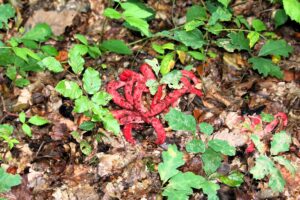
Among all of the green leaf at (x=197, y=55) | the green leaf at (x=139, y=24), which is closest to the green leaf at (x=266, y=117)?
the green leaf at (x=197, y=55)

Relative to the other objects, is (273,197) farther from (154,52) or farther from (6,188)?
(6,188)

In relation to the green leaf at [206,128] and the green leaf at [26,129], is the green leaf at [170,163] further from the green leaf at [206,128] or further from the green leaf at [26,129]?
the green leaf at [26,129]

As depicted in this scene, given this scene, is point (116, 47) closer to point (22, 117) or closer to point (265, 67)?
point (22, 117)

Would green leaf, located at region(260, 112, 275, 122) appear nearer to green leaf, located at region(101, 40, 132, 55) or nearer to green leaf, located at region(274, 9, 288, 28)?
green leaf, located at region(274, 9, 288, 28)

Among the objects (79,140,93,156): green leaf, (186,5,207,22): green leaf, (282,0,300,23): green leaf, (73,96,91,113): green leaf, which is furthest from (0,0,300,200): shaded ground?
(282,0,300,23): green leaf

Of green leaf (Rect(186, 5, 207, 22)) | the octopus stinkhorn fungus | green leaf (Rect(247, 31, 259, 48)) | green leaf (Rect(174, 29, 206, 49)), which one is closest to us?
the octopus stinkhorn fungus
